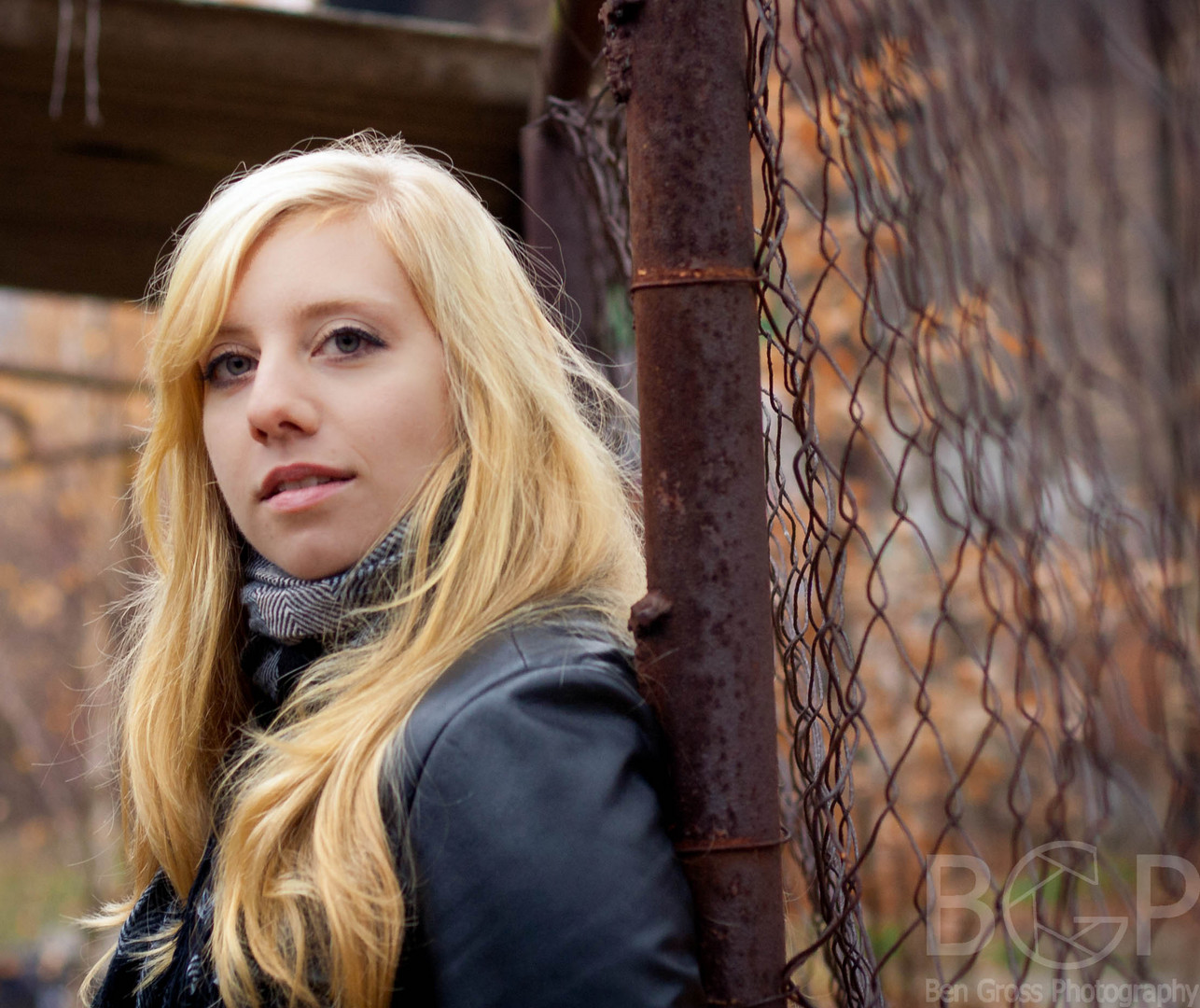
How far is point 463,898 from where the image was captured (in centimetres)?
114

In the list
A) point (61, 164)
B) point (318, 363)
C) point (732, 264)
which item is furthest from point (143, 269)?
point (732, 264)

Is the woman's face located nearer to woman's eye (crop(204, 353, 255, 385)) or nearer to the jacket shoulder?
woman's eye (crop(204, 353, 255, 385))

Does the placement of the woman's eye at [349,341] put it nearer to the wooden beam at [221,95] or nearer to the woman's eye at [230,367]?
the woman's eye at [230,367]

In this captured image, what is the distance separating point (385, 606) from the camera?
4.64 ft

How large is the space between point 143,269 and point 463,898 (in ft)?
12.4

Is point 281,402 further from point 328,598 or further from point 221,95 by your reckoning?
point 221,95

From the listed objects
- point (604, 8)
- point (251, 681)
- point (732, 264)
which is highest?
point (604, 8)

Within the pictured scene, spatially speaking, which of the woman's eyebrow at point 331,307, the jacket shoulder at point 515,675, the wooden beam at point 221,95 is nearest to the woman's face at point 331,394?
the woman's eyebrow at point 331,307

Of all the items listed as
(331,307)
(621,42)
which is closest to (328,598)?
(331,307)

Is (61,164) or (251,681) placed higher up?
(61,164)

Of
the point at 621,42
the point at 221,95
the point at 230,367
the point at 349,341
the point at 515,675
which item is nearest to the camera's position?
the point at 515,675

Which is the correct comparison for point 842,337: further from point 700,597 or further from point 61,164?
point 700,597

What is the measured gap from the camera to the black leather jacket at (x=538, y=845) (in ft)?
3.62

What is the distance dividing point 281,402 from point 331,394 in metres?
0.06
